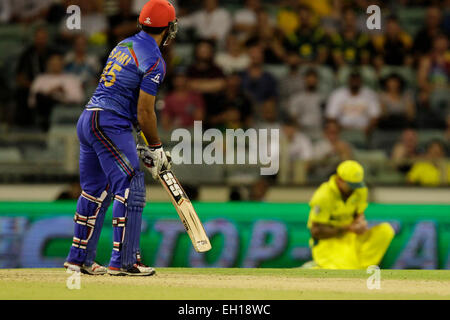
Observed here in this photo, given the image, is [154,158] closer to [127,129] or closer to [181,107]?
[127,129]

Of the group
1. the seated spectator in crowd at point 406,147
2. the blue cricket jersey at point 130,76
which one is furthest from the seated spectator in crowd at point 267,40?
the blue cricket jersey at point 130,76

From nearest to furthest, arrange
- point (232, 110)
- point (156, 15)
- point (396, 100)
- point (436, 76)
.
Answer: point (156, 15) < point (232, 110) < point (396, 100) < point (436, 76)

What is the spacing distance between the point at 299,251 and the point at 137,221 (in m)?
4.49

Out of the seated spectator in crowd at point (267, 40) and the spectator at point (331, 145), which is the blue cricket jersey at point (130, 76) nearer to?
the spectator at point (331, 145)

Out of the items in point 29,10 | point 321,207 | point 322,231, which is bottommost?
point 322,231

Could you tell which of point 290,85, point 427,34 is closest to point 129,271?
point 290,85

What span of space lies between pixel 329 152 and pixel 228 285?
19.8ft

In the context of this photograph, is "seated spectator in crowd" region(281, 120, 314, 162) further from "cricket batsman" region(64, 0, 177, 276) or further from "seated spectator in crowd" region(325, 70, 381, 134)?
"cricket batsman" region(64, 0, 177, 276)

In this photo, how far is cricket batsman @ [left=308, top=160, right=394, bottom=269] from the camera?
1052cm

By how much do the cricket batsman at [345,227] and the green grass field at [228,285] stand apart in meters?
2.03

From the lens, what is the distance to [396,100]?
14391mm

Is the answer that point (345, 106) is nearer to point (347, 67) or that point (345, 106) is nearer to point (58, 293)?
point (347, 67)

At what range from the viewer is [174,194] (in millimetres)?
7613

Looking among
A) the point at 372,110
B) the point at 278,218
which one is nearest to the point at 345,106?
the point at 372,110
